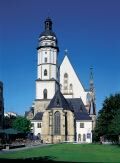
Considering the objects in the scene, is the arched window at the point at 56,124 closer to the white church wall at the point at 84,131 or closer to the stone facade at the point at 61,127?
the stone facade at the point at 61,127

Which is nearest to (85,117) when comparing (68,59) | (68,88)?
(68,88)

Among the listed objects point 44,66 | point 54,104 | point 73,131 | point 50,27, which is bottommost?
point 73,131

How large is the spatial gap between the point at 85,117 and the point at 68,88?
13761 millimetres

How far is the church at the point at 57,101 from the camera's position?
9656cm

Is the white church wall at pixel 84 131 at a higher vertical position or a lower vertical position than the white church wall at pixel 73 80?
lower

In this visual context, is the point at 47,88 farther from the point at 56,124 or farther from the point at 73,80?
the point at 73,80

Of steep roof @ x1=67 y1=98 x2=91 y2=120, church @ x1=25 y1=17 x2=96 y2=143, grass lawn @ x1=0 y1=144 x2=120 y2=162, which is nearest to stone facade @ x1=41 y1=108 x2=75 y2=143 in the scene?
church @ x1=25 y1=17 x2=96 y2=143

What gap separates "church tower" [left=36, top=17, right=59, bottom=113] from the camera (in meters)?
106

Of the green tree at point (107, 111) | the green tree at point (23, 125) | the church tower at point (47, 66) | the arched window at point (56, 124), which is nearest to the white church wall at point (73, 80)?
the church tower at point (47, 66)

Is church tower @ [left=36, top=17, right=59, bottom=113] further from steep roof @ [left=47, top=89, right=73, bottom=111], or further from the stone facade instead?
the stone facade

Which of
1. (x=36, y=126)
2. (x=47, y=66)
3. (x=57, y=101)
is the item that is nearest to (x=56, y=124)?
(x=57, y=101)

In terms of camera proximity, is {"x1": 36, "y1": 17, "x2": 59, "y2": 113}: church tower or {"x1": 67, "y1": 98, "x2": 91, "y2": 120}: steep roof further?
{"x1": 67, "y1": 98, "x2": 91, "y2": 120}: steep roof

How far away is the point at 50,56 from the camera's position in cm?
10850

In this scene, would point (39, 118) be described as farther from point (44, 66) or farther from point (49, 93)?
point (44, 66)
